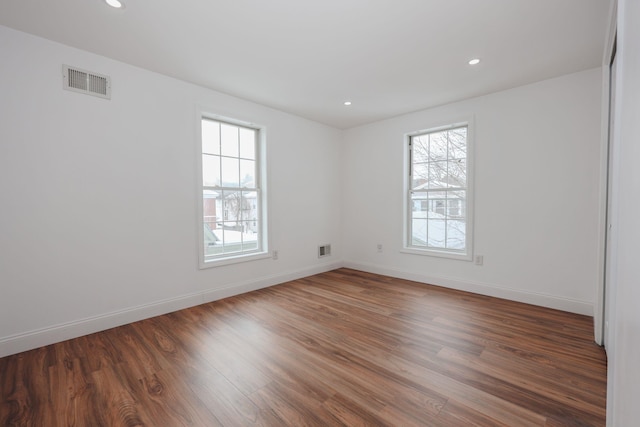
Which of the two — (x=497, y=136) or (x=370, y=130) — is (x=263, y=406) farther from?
(x=370, y=130)

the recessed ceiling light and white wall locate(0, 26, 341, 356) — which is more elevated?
the recessed ceiling light

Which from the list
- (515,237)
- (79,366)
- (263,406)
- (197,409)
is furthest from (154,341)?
(515,237)

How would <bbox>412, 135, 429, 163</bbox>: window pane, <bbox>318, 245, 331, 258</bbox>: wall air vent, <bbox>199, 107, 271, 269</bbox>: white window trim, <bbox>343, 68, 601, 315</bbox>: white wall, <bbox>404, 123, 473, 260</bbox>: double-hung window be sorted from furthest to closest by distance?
1. <bbox>318, 245, 331, 258</bbox>: wall air vent
2. <bbox>412, 135, 429, 163</bbox>: window pane
3. <bbox>404, 123, 473, 260</bbox>: double-hung window
4. <bbox>199, 107, 271, 269</bbox>: white window trim
5. <bbox>343, 68, 601, 315</bbox>: white wall

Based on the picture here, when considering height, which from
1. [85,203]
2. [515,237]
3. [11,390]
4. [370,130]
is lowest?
[11,390]

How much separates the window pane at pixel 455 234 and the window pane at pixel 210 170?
323cm

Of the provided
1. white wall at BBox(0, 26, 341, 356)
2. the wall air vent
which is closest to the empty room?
white wall at BBox(0, 26, 341, 356)

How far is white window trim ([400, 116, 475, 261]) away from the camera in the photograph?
3656 mm

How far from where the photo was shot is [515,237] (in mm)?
3348

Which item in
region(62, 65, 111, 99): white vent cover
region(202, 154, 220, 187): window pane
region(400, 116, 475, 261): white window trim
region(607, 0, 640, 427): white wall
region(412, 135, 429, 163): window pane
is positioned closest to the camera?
region(607, 0, 640, 427): white wall

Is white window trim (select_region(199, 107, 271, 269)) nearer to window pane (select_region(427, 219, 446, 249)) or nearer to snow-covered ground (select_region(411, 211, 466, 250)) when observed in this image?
snow-covered ground (select_region(411, 211, 466, 250))

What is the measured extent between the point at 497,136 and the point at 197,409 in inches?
158

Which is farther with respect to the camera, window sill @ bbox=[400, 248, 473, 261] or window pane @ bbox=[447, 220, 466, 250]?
window pane @ bbox=[447, 220, 466, 250]

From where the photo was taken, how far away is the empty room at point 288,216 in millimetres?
1647

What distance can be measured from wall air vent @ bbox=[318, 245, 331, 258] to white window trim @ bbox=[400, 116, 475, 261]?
130 cm
